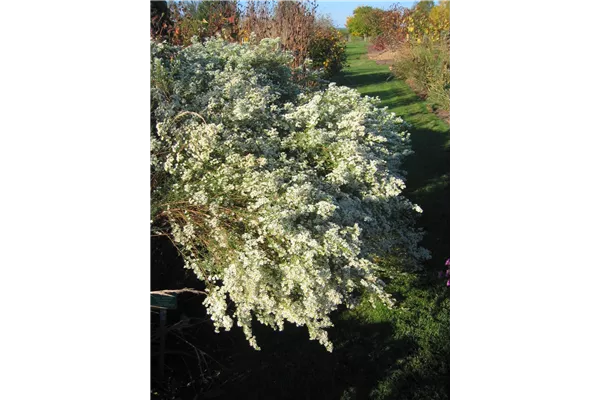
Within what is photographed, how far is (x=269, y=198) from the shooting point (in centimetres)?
301

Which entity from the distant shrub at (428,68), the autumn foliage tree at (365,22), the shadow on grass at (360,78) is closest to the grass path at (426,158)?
the shadow on grass at (360,78)

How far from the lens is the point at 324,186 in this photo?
344cm

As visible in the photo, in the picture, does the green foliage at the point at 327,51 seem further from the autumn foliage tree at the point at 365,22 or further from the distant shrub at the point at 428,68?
the autumn foliage tree at the point at 365,22

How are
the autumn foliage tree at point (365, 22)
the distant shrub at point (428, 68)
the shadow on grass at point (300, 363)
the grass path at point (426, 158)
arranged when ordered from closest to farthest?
the shadow on grass at point (300, 363), the grass path at point (426, 158), the distant shrub at point (428, 68), the autumn foliage tree at point (365, 22)

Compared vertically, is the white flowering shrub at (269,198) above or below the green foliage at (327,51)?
below

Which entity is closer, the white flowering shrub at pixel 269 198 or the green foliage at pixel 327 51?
the white flowering shrub at pixel 269 198

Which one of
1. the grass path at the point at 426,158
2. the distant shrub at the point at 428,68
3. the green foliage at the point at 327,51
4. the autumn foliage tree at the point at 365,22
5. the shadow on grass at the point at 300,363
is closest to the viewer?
the shadow on grass at the point at 300,363

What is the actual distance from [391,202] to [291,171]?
0.98 metres

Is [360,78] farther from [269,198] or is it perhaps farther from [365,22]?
[269,198]

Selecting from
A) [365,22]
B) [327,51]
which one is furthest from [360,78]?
[365,22]

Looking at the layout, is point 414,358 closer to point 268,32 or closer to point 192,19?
point 268,32

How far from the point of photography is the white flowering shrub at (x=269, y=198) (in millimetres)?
2775
